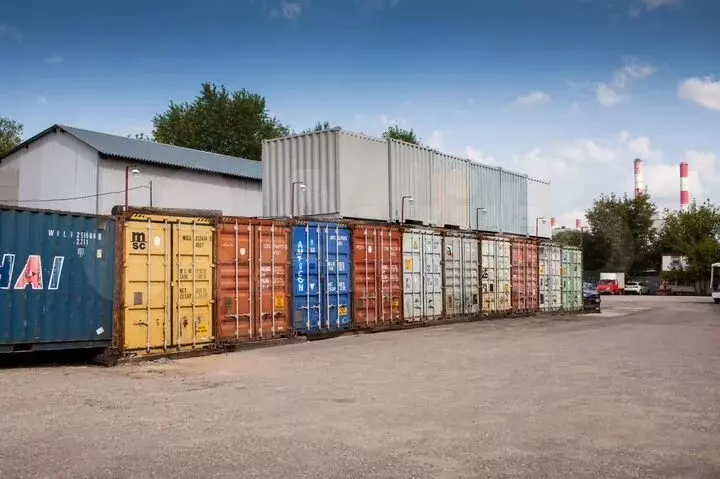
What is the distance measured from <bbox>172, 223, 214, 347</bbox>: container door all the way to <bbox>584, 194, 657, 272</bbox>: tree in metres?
71.1

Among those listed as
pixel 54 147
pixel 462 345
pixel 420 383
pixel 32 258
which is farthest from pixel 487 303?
pixel 54 147

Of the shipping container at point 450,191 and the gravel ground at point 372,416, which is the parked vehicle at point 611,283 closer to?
the shipping container at point 450,191

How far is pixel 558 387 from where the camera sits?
9914 millimetres

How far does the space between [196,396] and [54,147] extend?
28836mm

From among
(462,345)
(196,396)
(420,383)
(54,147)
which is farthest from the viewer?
(54,147)

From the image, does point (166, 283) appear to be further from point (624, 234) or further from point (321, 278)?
point (624, 234)

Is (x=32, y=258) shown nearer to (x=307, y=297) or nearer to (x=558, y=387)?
(x=307, y=297)

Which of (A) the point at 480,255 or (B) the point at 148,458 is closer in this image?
(B) the point at 148,458

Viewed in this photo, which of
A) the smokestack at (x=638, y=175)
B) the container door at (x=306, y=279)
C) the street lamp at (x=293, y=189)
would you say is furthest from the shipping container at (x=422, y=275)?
the smokestack at (x=638, y=175)

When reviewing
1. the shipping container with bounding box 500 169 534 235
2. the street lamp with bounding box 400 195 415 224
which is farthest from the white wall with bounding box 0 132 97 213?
the shipping container with bounding box 500 169 534 235

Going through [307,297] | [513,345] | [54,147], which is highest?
[54,147]

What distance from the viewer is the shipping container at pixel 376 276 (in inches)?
746

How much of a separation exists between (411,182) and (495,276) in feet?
17.6

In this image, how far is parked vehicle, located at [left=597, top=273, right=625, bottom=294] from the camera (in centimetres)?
6750
